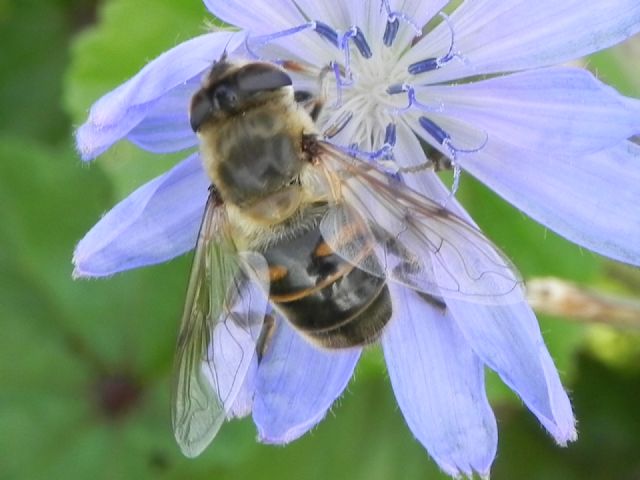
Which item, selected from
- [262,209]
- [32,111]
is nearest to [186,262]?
[32,111]

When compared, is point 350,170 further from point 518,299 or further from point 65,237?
point 65,237

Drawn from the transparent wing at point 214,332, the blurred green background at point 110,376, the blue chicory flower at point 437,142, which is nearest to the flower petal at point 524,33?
the blue chicory flower at point 437,142

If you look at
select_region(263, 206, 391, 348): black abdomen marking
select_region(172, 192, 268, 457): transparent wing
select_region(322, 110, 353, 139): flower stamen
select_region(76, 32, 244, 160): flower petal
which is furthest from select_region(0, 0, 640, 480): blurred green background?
select_region(76, 32, 244, 160): flower petal

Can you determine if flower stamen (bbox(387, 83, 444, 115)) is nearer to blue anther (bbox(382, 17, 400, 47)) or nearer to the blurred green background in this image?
blue anther (bbox(382, 17, 400, 47))

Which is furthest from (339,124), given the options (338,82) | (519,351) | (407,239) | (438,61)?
(519,351)

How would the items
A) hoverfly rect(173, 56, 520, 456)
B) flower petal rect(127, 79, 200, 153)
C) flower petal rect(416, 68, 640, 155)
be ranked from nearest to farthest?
flower petal rect(416, 68, 640, 155)
hoverfly rect(173, 56, 520, 456)
flower petal rect(127, 79, 200, 153)

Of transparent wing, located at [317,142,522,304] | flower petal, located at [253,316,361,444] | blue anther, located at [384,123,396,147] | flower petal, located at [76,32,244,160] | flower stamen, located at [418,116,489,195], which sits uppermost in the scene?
flower petal, located at [76,32,244,160]

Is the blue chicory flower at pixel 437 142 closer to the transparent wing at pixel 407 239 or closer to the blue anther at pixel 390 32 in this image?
the blue anther at pixel 390 32

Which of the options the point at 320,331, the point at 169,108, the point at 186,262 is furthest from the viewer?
the point at 186,262
